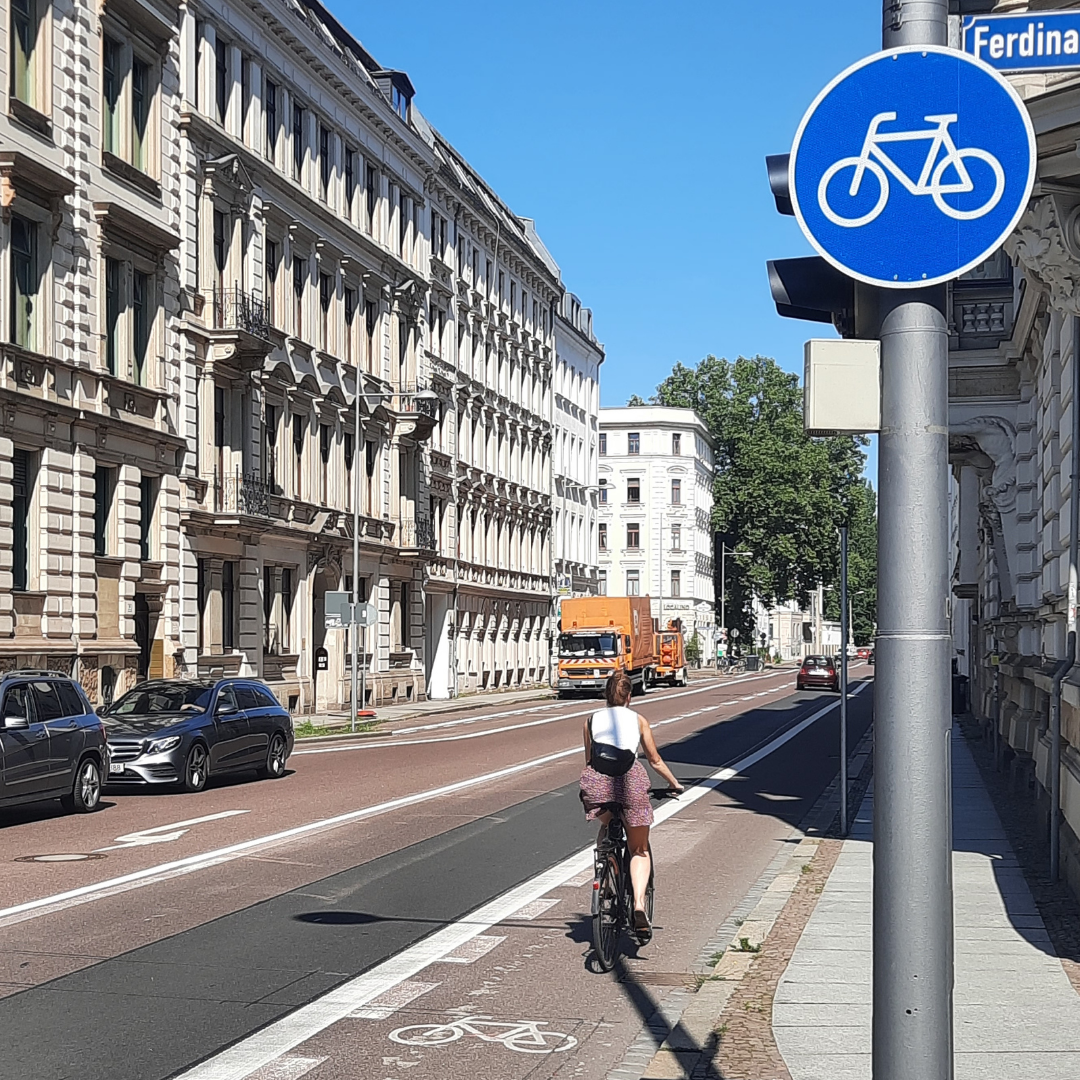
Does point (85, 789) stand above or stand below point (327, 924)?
above

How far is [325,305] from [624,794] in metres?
40.0

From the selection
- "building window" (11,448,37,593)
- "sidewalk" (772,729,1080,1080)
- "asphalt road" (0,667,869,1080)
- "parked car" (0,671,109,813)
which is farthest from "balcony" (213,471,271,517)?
"sidewalk" (772,729,1080,1080)

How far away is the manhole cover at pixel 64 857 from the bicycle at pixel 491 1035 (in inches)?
281

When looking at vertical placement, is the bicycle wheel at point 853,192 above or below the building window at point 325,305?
below

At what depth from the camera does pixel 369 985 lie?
9.04 meters

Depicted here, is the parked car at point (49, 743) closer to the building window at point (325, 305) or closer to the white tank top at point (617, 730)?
the white tank top at point (617, 730)

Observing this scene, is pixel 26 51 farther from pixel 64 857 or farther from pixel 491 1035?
pixel 491 1035

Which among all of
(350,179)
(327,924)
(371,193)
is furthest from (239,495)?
(327,924)

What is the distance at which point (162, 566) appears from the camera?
3631 cm

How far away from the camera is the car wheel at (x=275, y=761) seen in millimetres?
24312

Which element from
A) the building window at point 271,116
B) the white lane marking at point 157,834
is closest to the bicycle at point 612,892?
the white lane marking at point 157,834

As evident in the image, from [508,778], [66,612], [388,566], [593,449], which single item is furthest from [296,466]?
[593,449]

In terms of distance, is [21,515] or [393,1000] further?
[21,515]

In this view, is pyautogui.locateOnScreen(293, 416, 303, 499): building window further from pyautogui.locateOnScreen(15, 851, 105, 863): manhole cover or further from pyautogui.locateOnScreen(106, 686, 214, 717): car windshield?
pyautogui.locateOnScreen(15, 851, 105, 863): manhole cover
